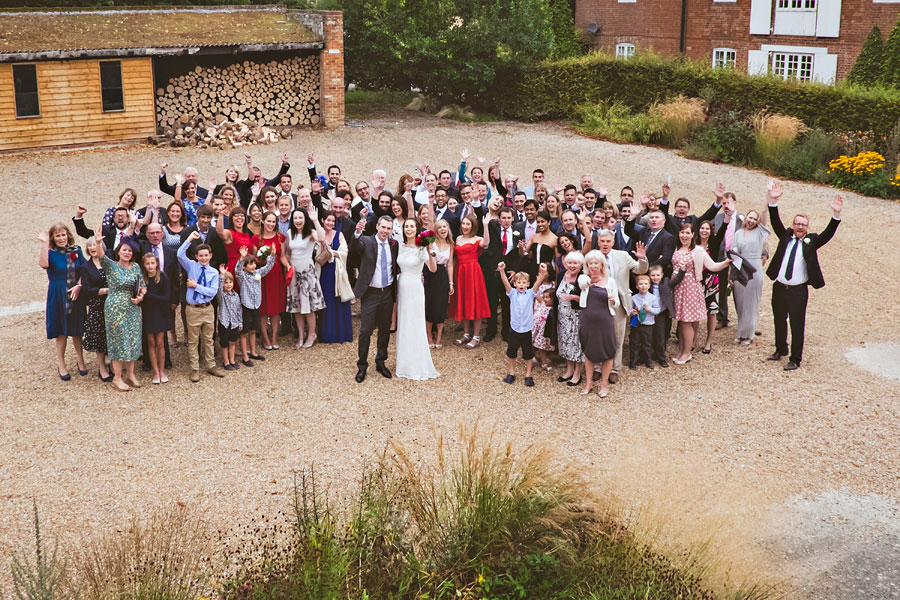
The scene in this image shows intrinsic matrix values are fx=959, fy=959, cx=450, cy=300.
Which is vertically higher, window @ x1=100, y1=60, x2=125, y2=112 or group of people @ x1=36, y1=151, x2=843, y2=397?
window @ x1=100, y1=60, x2=125, y2=112

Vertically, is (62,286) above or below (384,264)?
below

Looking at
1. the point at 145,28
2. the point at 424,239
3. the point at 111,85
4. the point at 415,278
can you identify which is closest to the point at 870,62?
the point at 145,28

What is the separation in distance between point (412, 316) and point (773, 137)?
507 inches

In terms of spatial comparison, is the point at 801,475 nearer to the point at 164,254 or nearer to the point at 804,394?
the point at 804,394

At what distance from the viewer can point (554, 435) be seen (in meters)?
8.79

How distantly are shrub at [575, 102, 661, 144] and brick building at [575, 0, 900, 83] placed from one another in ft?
9.26

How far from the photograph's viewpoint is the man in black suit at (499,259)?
10711 millimetres

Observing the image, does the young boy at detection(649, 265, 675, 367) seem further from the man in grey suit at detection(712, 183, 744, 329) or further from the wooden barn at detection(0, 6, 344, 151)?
the wooden barn at detection(0, 6, 344, 151)

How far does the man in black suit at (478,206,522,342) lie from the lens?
35.1ft

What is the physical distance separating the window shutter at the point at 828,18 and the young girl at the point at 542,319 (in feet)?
73.1

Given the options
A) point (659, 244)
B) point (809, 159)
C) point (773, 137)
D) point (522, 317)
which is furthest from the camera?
point (773, 137)

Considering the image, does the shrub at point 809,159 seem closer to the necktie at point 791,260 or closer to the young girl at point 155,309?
the necktie at point 791,260

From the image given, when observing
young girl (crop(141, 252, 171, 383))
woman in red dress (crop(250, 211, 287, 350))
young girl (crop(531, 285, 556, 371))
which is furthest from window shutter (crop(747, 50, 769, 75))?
young girl (crop(141, 252, 171, 383))

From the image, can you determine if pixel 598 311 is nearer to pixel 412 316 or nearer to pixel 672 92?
pixel 412 316
